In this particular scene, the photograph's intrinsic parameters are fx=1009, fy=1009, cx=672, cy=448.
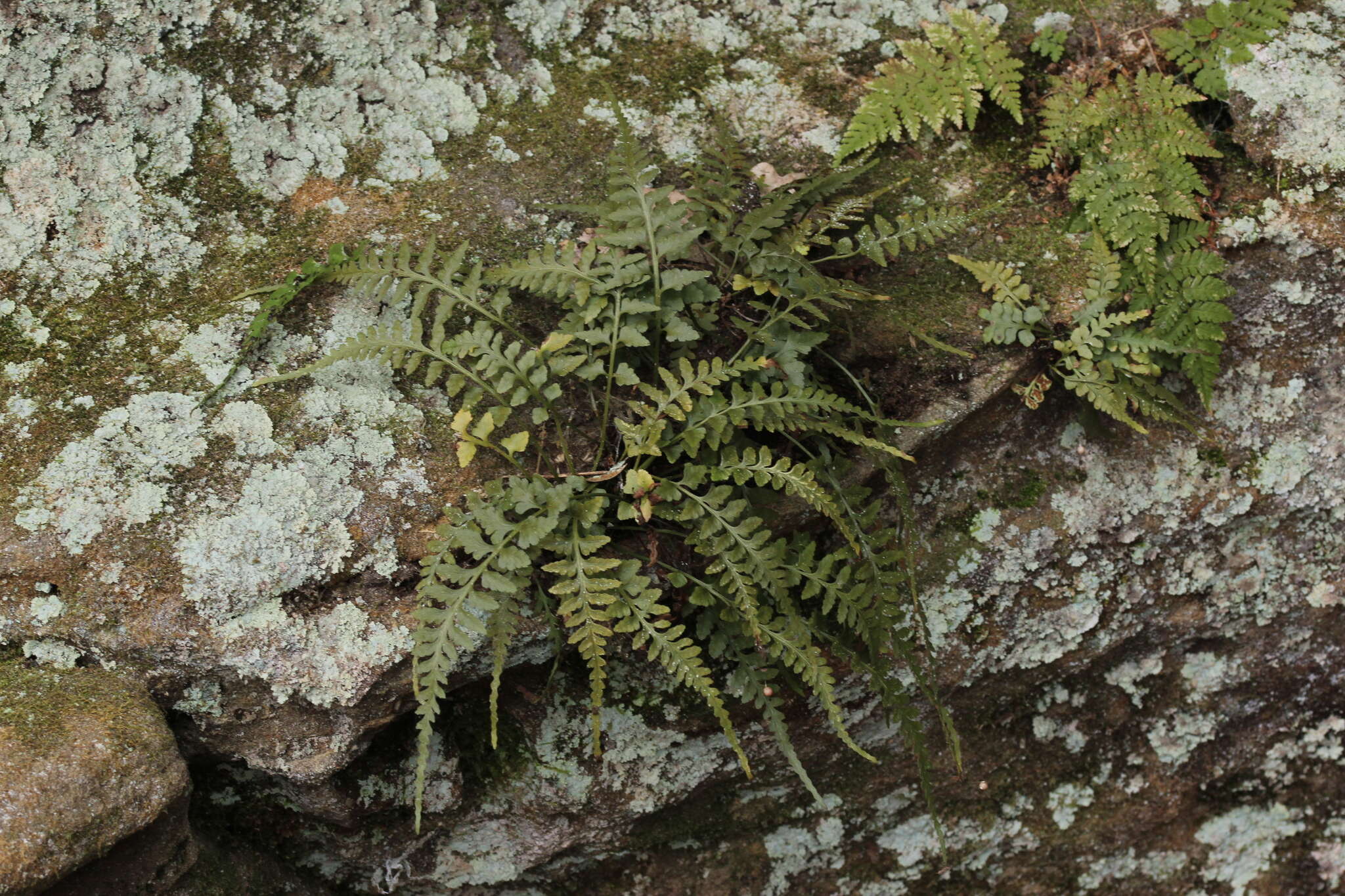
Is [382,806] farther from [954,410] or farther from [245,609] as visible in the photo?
[954,410]

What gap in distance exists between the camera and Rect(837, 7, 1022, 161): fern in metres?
3.49

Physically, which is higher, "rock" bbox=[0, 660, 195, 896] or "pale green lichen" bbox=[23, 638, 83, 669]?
"pale green lichen" bbox=[23, 638, 83, 669]

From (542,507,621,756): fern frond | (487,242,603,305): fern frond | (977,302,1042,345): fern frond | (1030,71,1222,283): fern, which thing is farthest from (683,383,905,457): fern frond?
(1030,71,1222,283): fern

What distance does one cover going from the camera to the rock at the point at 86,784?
2.54 m

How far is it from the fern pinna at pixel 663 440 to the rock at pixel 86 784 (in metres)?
0.74

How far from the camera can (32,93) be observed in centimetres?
326

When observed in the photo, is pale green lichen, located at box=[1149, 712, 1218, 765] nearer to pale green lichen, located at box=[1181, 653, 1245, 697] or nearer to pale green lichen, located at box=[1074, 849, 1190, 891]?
pale green lichen, located at box=[1181, 653, 1245, 697]

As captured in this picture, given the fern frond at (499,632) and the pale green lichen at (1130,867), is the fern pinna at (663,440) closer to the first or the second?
the fern frond at (499,632)

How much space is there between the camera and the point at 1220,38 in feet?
11.8

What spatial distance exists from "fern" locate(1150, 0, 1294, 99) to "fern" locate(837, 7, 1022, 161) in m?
0.60

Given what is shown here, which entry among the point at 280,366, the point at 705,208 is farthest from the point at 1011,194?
the point at 280,366

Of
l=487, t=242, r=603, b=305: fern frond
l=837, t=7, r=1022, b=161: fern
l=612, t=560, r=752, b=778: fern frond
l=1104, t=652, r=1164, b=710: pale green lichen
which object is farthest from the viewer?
l=1104, t=652, r=1164, b=710: pale green lichen

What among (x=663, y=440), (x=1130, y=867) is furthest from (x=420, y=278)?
(x=1130, y=867)

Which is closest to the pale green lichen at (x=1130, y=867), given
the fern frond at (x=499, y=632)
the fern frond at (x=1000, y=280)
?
the fern frond at (x=1000, y=280)
